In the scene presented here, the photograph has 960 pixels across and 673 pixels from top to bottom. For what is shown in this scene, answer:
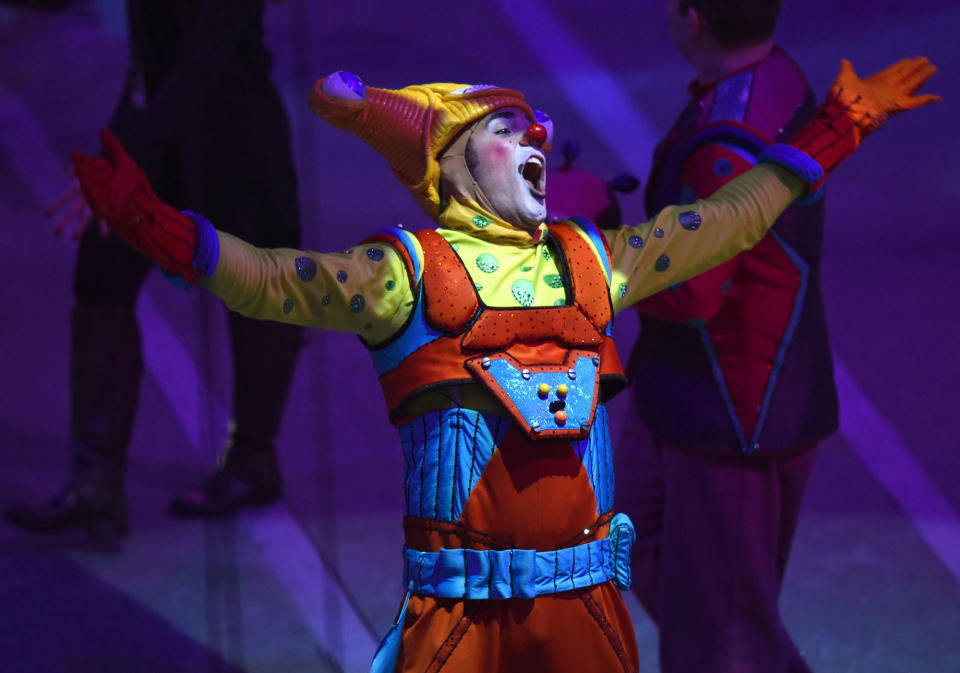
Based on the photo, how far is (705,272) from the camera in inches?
97.7

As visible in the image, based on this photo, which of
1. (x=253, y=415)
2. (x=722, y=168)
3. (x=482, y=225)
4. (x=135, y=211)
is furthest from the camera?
(x=253, y=415)

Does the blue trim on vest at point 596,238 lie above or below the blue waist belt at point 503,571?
above

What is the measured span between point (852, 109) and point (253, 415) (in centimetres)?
152

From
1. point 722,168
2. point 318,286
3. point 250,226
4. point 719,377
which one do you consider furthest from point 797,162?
point 250,226

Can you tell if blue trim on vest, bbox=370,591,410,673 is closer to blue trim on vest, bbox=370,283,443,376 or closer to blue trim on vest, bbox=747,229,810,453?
blue trim on vest, bbox=370,283,443,376

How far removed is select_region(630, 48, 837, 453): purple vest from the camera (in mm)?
2547

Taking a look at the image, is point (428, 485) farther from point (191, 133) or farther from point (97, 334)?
point (97, 334)

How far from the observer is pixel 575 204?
2594mm

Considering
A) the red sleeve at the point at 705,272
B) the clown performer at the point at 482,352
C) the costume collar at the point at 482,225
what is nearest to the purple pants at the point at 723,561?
the red sleeve at the point at 705,272

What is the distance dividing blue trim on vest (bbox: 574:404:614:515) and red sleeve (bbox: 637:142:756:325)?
377 millimetres

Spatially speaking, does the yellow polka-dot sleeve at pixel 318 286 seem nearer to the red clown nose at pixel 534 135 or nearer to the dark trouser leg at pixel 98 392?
the red clown nose at pixel 534 135

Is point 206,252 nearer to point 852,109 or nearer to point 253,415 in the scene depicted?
point 852,109

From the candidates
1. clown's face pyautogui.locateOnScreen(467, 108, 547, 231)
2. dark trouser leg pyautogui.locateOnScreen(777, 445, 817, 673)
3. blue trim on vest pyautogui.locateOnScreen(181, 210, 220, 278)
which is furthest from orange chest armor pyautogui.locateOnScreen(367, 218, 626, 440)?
dark trouser leg pyautogui.locateOnScreen(777, 445, 817, 673)

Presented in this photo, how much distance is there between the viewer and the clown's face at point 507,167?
7.14 feet
